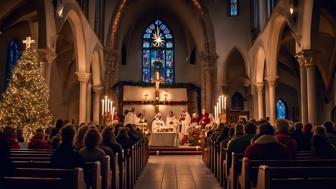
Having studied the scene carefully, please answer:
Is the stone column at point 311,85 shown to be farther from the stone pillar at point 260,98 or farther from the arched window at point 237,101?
the arched window at point 237,101

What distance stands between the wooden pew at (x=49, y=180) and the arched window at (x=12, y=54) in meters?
17.8

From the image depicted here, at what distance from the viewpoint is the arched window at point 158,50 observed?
1195 inches

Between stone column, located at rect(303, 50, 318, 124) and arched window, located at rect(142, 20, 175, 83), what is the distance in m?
17.5

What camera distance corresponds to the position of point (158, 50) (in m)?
30.7

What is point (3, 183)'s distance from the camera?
3.83m

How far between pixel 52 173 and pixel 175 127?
1527 centimetres

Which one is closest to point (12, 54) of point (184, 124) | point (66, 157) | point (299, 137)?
point (184, 124)

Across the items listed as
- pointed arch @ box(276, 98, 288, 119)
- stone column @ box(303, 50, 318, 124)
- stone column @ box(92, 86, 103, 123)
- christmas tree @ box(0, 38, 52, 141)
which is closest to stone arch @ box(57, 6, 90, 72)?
stone column @ box(92, 86, 103, 123)

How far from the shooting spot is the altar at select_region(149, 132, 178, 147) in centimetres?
1705

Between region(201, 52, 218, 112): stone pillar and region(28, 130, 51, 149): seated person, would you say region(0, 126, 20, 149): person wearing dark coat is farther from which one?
region(201, 52, 218, 112): stone pillar

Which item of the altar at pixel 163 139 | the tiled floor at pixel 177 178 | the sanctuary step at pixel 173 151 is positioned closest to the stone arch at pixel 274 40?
the sanctuary step at pixel 173 151

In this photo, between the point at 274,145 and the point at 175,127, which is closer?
the point at 274,145

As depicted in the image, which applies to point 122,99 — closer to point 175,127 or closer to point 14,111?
point 175,127

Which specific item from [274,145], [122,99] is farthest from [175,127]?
[274,145]
